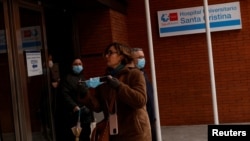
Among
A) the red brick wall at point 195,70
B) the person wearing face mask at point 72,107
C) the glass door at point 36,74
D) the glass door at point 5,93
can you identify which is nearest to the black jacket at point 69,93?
the person wearing face mask at point 72,107

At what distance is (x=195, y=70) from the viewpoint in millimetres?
9070

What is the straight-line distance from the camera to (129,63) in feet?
11.3

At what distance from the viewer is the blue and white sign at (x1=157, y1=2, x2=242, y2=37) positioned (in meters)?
8.83

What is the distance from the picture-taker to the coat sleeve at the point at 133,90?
3172 millimetres

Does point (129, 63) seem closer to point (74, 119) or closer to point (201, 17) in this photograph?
point (74, 119)

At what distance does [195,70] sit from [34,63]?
13.9 ft

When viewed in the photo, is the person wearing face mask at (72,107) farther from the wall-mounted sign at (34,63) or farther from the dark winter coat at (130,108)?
the dark winter coat at (130,108)

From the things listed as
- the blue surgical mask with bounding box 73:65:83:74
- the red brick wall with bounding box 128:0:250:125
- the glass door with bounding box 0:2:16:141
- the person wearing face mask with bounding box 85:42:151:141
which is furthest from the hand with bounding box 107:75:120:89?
the red brick wall with bounding box 128:0:250:125

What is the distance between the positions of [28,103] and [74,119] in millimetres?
887

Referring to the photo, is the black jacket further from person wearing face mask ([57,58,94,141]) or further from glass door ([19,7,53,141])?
glass door ([19,7,53,141])

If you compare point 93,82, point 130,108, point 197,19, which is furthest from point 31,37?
point 197,19

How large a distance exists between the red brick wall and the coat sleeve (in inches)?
231

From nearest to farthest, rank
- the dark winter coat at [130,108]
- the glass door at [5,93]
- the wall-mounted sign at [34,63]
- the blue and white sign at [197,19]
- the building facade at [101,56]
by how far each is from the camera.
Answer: the dark winter coat at [130,108] < the glass door at [5,93] < the building facade at [101,56] < the wall-mounted sign at [34,63] < the blue and white sign at [197,19]

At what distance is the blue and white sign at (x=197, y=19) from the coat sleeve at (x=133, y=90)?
576cm
